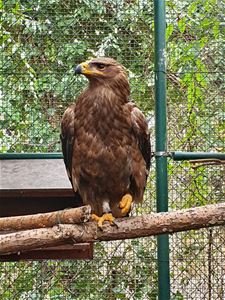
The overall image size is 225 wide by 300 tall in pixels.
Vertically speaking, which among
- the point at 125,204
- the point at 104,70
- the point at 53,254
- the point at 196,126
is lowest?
the point at 53,254

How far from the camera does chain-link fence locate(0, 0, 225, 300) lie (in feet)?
11.7

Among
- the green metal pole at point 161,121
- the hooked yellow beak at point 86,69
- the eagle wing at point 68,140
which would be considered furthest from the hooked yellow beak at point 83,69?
the green metal pole at point 161,121

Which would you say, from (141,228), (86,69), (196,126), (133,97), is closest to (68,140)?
(86,69)

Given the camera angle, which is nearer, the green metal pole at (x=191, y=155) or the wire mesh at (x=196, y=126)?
the green metal pole at (x=191, y=155)

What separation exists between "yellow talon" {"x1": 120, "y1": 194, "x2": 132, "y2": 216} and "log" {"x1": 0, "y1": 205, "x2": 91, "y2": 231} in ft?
2.85

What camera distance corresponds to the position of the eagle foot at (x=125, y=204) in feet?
10.6

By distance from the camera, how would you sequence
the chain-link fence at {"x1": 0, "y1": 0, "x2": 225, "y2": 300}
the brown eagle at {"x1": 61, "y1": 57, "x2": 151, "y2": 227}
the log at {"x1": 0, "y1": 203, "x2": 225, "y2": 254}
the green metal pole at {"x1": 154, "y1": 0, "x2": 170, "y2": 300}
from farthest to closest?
the chain-link fence at {"x1": 0, "y1": 0, "x2": 225, "y2": 300}
the green metal pole at {"x1": 154, "y1": 0, "x2": 170, "y2": 300}
the brown eagle at {"x1": 61, "y1": 57, "x2": 151, "y2": 227}
the log at {"x1": 0, "y1": 203, "x2": 225, "y2": 254}

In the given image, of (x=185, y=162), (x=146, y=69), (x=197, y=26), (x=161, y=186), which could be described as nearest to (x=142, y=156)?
(x=161, y=186)

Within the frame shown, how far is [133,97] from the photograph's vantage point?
149 inches

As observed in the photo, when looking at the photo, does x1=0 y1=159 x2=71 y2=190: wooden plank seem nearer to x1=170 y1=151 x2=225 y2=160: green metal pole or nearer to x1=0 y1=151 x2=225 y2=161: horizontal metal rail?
x1=0 y1=151 x2=225 y2=161: horizontal metal rail

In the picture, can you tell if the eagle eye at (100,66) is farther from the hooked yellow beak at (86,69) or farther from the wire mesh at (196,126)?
the wire mesh at (196,126)

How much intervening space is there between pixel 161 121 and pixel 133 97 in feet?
1.28

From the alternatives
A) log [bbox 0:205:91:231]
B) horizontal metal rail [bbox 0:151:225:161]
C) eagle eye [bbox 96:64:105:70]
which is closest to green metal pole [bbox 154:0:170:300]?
horizontal metal rail [bbox 0:151:225:161]

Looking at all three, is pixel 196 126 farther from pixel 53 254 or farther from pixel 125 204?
pixel 53 254
